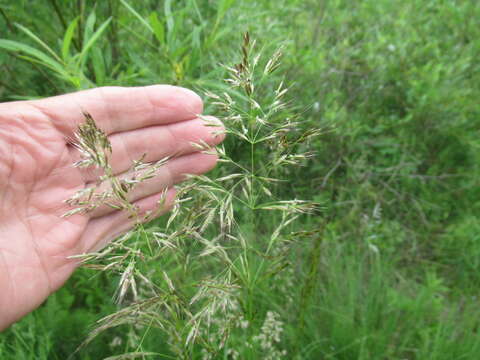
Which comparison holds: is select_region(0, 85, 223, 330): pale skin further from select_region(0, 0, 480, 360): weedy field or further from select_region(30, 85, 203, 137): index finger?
select_region(0, 0, 480, 360): weedy field

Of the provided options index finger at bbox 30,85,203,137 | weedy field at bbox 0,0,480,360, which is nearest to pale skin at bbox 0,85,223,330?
index finger at bbox 30,85,203,137

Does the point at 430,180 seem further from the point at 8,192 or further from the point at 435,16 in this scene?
the point at 8,192

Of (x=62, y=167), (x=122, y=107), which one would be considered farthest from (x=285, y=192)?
(x=62, y=167)

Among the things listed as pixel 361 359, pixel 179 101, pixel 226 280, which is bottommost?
pixel 361 359

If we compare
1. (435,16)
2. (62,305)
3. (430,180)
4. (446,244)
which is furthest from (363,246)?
(435,16)

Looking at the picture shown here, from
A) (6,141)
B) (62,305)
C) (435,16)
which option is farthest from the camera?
(435,16)

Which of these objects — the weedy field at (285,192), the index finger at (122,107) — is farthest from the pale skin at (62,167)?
the weedy field at (285,192)
